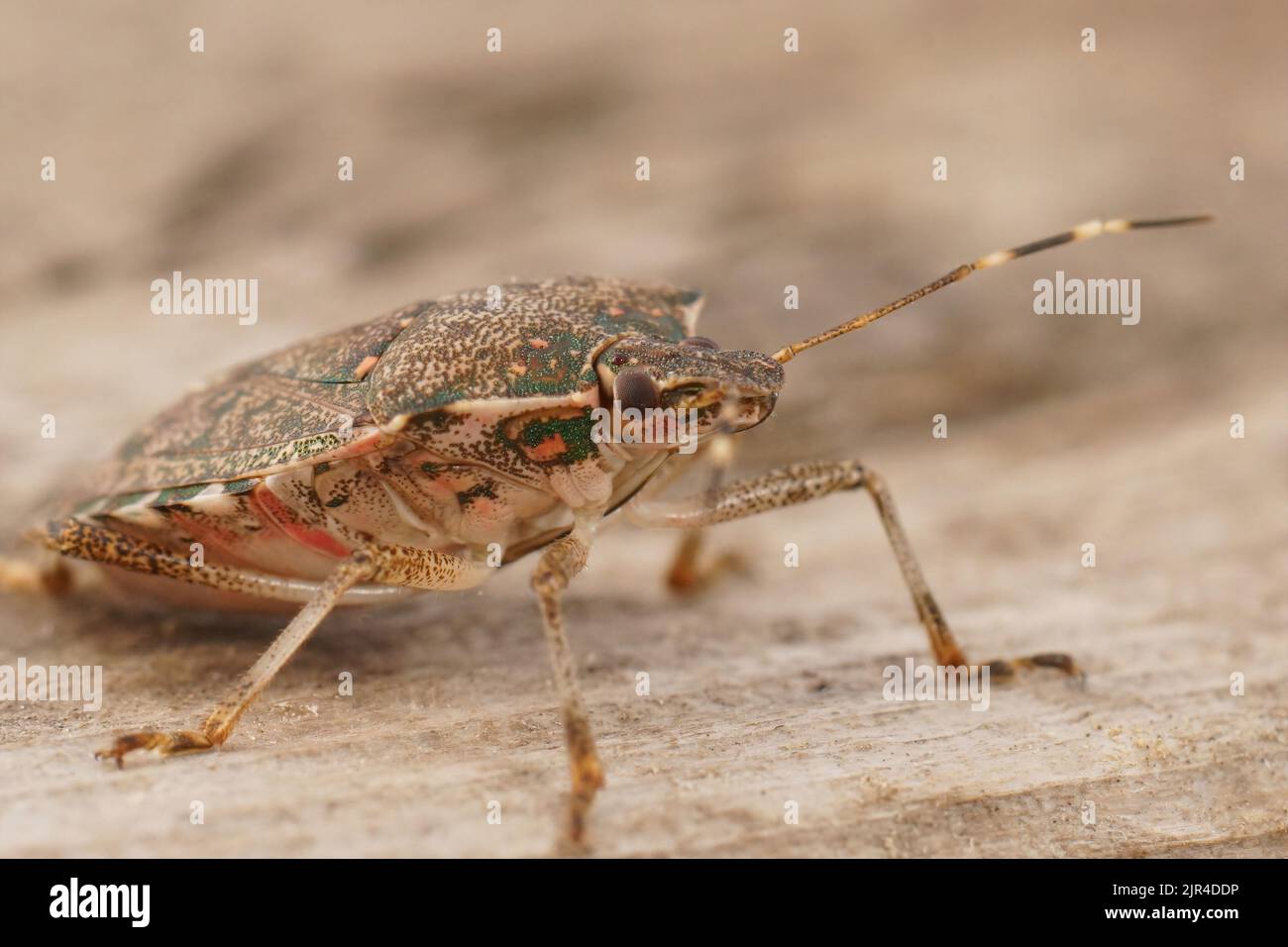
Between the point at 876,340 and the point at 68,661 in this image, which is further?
the point at 876,340

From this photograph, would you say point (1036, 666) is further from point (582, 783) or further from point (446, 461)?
point (446, 461)

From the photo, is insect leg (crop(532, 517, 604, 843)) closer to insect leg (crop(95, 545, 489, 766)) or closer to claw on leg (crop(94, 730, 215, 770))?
insect leg (crop(95, 545, 489, 766))

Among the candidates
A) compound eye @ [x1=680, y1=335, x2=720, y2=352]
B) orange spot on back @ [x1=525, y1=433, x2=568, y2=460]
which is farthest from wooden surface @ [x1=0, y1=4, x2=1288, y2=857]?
compound eye @ [x1=680, y1=335, x2=720, y2=352]

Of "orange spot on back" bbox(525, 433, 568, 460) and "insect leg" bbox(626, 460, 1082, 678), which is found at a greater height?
"orange spot on back" bbox(525, 433, 568, 460)

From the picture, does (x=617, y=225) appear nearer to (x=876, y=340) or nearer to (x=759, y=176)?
(x=759, y=176)

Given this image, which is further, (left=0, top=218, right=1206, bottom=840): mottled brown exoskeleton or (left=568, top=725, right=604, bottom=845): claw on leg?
(left=0, top=218, right=1206, bottom=840): mottled brown exoskeleton

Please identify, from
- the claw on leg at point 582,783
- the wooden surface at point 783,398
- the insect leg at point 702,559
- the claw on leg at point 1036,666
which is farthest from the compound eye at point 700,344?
the claw on leg at point 1036,666
